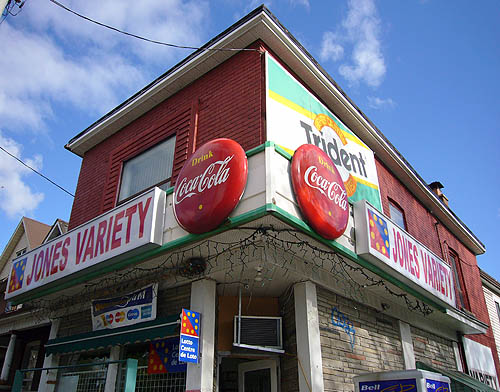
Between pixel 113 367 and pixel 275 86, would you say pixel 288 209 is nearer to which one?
pixel 275 86

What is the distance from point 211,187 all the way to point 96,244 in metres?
2.78

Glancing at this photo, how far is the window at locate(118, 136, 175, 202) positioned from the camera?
29.2ft

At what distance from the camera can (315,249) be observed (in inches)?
241

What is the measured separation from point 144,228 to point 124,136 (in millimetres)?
4844

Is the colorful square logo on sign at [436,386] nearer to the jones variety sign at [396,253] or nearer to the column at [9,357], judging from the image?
the jones variety sign at [396,253]

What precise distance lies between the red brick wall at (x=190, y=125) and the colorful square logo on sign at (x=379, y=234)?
7.35 feet

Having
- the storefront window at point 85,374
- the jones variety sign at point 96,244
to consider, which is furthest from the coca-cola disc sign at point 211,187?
the storefront window at point 85,374

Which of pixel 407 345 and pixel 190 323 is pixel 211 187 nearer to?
pixel 190 323

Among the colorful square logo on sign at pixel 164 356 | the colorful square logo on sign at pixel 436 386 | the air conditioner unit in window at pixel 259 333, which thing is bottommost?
the colorful square logo on sign at pixel 436 386

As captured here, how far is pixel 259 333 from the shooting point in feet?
22.6

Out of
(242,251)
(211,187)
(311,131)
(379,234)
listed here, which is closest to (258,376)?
(242,251)

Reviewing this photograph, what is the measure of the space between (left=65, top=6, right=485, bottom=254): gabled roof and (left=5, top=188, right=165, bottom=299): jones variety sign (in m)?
3.52

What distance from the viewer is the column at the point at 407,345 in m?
8.81

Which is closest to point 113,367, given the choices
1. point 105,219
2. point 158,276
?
point 158,276
